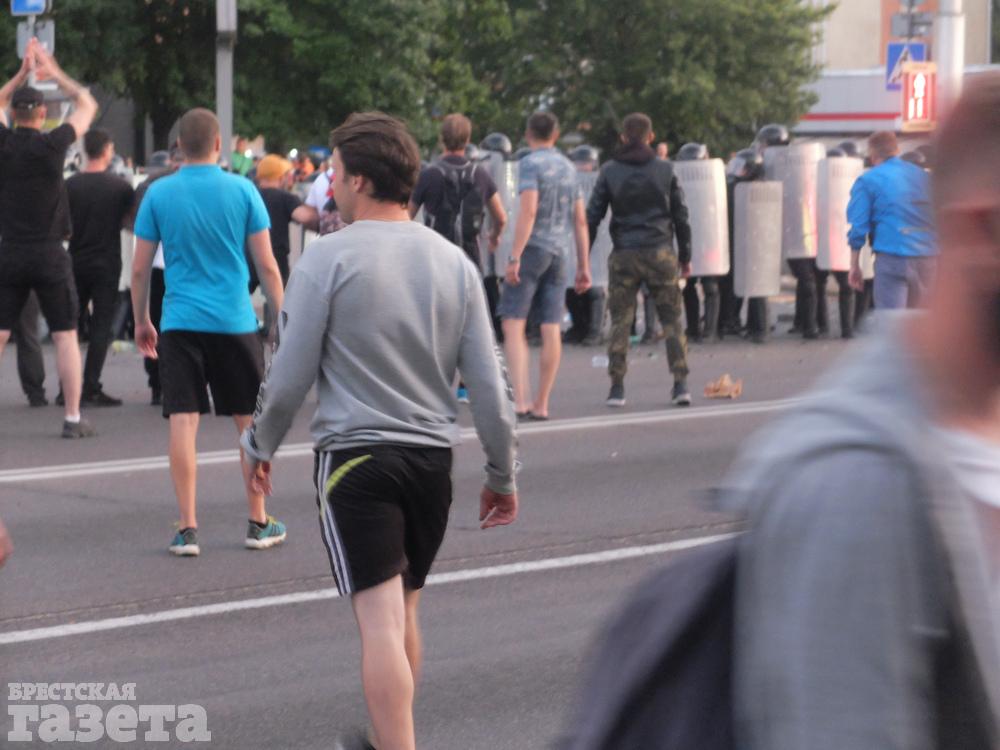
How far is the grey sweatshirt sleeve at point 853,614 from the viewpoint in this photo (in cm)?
147

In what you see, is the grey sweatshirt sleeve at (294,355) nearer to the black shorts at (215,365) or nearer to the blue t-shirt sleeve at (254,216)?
the black shorts at (215,365)

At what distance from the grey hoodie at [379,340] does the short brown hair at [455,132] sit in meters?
6.93

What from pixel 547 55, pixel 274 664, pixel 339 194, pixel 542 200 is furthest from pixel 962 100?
pixel 547 55

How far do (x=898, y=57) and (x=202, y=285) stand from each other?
59.0ft

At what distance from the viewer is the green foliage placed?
34688 mm

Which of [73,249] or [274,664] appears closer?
[274,664]

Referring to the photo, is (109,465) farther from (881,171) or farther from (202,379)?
(881,171)

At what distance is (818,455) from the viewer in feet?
4.96

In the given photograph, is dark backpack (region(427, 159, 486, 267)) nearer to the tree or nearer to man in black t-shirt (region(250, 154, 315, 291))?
man in black t-shirt (region(250, 154, 315, 291))

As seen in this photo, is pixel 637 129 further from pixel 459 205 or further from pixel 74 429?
pixel 74 429

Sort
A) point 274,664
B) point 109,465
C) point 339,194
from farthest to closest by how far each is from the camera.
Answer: point 109,465, point 274,664, point 339,194

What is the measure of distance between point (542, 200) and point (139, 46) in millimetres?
25052

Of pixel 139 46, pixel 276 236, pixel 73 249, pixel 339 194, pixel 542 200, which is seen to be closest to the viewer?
pixel 339 194

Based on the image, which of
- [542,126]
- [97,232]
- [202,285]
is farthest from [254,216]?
[97,232]
